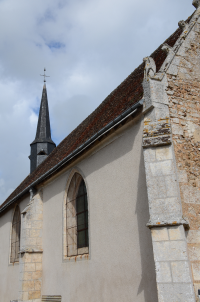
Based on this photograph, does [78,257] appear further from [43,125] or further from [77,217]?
[43,125]

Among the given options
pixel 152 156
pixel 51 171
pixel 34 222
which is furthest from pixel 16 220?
pixel 152 156

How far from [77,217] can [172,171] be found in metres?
4.10

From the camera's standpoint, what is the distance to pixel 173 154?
530cm

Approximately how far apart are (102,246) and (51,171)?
3316 millimetres

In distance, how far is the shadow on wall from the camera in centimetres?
523

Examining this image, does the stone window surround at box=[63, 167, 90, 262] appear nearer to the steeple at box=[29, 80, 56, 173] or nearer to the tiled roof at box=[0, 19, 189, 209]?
the tiled roof at box=[0, 19, 189, 209]

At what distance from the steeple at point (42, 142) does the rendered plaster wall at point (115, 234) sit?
28.6ft

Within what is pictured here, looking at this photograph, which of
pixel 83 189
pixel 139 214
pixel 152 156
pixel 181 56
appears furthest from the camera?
pixel 83 189

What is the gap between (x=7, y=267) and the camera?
1269 centimetres

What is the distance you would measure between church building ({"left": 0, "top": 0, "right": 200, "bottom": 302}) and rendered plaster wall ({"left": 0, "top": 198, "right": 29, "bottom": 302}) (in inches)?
93.8

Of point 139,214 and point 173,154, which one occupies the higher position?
point 173,154

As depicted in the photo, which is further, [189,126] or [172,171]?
[189,126]

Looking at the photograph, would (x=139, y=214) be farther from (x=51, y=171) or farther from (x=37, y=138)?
(x=37, y=138)

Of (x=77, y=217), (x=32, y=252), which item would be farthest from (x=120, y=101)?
(x=32, y=252)
